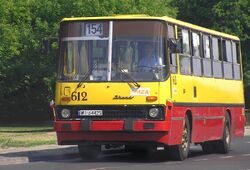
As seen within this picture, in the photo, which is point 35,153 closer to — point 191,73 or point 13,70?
point 191,73

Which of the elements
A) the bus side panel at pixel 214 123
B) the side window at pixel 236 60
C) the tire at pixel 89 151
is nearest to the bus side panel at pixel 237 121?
the side window at pixel 236 60

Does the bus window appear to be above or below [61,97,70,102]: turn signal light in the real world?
above

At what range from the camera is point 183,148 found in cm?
1917

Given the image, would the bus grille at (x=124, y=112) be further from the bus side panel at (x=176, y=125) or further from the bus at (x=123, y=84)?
the bus side panel at (x=176, y=125)

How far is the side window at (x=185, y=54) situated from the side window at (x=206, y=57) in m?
1.30

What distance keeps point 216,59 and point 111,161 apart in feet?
Answer: 16.0

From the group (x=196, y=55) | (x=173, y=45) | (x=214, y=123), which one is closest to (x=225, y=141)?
(x=214, y=123)

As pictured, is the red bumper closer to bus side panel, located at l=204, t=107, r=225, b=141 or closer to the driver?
the driver

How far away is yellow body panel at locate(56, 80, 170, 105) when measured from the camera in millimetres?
17656

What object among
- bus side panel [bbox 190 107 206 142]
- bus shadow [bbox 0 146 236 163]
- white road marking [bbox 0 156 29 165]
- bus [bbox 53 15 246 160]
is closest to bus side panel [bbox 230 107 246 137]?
bus shadow [bbox 0 146 236 163]

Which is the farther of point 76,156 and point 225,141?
point 225,141

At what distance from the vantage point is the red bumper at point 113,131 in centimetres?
1758

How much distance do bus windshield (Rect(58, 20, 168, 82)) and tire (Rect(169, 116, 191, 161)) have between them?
6.28 ft

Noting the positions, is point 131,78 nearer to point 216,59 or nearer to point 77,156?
point 77,156
